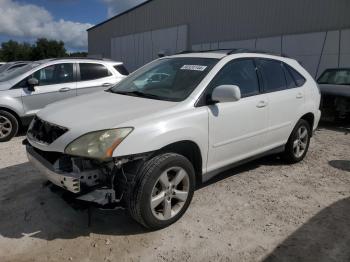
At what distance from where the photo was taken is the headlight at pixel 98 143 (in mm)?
2871

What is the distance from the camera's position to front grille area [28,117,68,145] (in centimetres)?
318

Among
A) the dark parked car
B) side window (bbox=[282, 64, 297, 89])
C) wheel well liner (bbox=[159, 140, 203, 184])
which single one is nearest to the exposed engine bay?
wheel well liner (bbox=[159, 140, 203, 184])

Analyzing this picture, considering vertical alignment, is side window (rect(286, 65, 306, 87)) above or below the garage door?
below

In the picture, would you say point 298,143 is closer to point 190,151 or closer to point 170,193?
point 190,151

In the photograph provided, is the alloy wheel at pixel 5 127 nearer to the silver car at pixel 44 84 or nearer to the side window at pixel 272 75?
the silver car at pixel 44 84

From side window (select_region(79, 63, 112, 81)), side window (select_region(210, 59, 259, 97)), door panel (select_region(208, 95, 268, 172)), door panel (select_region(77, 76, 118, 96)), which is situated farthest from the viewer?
side window (select_region(79, 63, 112, 81))

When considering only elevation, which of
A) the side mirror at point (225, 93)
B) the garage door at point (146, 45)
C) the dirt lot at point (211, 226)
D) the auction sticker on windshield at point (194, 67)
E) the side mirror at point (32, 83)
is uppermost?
the garage door at point (146, 45)

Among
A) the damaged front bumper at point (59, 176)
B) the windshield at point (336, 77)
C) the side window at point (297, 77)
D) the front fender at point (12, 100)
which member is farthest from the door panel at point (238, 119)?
the windshield at point (336, 77)

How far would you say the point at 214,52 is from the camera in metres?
4.30

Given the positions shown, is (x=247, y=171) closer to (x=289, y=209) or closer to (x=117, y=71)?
(x=289, y=209)

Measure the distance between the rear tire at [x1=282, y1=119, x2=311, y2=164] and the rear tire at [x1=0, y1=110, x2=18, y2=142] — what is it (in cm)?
512

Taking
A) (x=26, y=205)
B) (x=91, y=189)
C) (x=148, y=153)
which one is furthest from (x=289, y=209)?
(x=26, y=205)

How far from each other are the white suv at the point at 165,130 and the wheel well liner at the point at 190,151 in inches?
0.5

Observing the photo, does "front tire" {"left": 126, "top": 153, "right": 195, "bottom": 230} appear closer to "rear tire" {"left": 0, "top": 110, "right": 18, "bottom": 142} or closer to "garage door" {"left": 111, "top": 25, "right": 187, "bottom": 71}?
"rear tire" {"left": 0, "top": 110, "right": 18, "bottom": 142}
